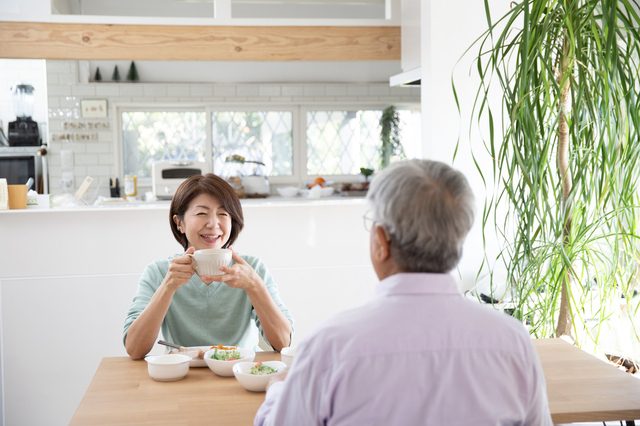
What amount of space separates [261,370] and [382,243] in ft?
2.30

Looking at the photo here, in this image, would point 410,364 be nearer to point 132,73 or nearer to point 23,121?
point 132,73

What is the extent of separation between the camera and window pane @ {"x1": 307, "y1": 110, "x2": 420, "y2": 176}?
6.65m

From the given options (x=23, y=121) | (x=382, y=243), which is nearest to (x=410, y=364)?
(x=382, y=243)

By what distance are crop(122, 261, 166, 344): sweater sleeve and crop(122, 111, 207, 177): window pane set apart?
457 cm

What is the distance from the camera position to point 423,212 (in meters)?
0.94

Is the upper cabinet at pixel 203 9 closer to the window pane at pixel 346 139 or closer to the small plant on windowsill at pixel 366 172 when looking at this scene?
the window pane at pixel 346 139

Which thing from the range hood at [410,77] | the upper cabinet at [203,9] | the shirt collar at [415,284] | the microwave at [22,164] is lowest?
the shirt collar at [415,284]

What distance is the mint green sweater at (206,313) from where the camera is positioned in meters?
1.99

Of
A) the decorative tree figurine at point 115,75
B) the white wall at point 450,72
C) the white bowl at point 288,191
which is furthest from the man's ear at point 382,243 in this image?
the decorative tree figurine at point 115,75

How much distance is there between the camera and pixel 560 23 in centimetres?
189

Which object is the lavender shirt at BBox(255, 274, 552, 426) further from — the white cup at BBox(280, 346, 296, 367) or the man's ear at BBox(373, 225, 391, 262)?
the white cup at BBox(280, 346, 296, 367)

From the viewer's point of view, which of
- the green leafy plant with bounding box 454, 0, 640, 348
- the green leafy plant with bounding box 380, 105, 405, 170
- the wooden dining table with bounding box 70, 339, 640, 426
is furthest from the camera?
the green leafy plant with bounding box 380, 105, 405, 170

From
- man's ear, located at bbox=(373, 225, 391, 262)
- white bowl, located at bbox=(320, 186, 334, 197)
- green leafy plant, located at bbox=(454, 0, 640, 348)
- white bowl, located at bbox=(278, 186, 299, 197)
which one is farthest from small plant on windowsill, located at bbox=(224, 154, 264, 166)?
man's ear, located at bbox=(373, 225, 391, 262)

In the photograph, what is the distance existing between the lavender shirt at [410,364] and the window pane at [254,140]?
5607mm
